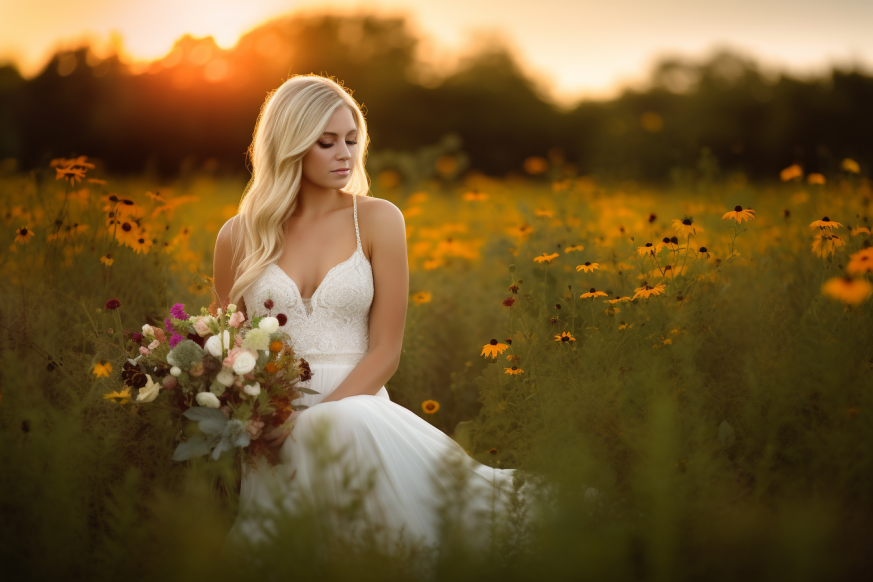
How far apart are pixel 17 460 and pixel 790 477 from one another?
2429 millimetres

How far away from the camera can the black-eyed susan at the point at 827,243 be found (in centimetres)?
259

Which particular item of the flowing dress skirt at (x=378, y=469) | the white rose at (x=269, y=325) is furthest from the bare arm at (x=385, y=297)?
the white rose at (x=269, y=325)

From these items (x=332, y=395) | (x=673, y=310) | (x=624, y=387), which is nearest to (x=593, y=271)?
(x=673, y=310)

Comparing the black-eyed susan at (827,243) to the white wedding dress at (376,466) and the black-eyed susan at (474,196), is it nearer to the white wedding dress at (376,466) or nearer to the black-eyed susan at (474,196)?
the white wedding dress at (376,466)

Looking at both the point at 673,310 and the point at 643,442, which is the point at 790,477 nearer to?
the point at 643,442

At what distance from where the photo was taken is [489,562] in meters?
1.62

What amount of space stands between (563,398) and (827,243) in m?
1.26

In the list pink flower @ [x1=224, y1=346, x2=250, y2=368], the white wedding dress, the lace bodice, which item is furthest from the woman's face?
pink flower @ [x1=224, y1=346, x2=250, y2=368]

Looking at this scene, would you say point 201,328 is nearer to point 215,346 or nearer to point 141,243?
point 215,346

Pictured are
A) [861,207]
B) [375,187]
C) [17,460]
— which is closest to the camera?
[17,460]

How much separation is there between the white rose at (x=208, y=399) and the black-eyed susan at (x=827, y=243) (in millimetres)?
2277

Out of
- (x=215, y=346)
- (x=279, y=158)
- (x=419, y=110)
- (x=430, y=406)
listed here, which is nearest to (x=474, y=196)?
(x=430, y=406)

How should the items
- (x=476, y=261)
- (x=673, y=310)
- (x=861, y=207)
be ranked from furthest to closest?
(x=476, y=261) < (x=861, y=207) < (x=673, y=310)

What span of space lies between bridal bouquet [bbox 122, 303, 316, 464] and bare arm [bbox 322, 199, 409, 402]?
374mm
